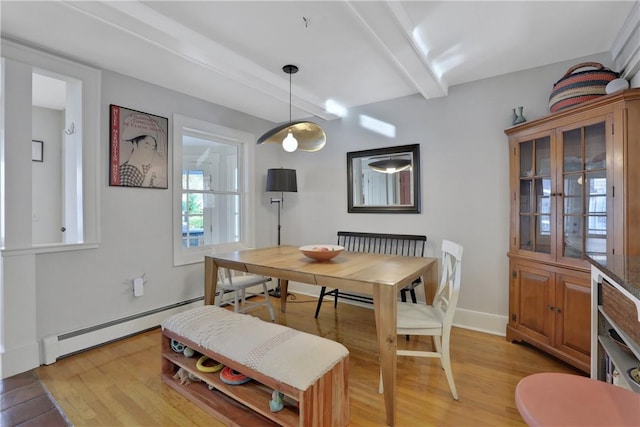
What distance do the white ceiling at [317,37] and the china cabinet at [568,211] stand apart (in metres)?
0.60

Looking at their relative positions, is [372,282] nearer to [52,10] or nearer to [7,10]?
[52,10]

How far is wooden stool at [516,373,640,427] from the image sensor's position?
833 millimetres

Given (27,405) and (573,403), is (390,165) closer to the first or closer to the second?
A: (573,403)

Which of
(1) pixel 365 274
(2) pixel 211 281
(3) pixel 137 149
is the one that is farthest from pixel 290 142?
(3) pixel 137 149

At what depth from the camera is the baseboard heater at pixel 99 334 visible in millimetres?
2277

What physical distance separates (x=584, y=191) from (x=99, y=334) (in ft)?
12.7

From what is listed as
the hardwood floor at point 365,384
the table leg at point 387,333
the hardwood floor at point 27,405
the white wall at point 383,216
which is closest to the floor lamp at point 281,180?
the white wall at point 383,216

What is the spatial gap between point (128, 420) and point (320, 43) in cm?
269

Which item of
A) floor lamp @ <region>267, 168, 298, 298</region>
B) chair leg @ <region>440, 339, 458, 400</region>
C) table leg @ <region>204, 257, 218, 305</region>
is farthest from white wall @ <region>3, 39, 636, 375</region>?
chair leg @ <region>440, 339, 458, 400</region>

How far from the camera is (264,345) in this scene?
1.60 meters

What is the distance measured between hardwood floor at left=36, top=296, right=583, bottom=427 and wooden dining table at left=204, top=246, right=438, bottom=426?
32 cm

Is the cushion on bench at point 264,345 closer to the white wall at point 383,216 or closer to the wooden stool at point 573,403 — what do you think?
the wooden stool at point 573,403

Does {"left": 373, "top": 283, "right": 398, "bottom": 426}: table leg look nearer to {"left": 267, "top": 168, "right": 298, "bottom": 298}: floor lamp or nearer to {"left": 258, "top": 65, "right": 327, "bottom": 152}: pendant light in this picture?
{"left": 258, "top": 65, "right": 327, "bottom": 152}: pendant light

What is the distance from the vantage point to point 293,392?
4.59 feet
